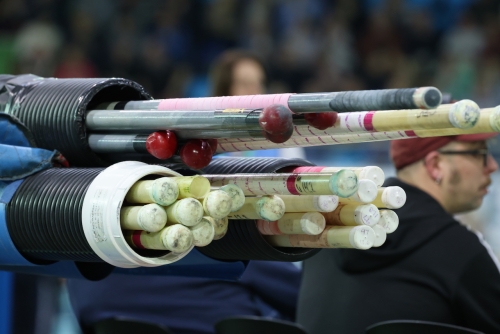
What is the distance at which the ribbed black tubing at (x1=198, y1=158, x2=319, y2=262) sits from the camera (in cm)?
145

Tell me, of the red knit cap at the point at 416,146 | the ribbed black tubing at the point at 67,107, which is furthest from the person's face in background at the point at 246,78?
the ribbed black tubing at the point at 67,107

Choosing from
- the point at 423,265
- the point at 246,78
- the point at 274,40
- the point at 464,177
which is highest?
the point at 274,40

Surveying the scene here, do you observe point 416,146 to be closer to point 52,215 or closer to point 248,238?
point 248,238

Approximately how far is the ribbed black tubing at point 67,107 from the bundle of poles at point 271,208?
0.24 meters

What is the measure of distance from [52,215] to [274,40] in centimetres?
562

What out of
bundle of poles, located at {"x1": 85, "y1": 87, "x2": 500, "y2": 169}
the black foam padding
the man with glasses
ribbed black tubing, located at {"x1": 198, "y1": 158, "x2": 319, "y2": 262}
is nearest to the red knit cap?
the man with glasses

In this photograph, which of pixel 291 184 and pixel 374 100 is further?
pixel 291 184

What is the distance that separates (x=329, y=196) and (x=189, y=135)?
10.3 inches

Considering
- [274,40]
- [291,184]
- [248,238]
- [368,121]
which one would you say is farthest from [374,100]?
[274,40]

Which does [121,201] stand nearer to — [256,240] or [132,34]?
[256,240]

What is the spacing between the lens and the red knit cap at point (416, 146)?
237cm

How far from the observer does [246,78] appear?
3662 mm

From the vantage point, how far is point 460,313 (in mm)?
2076

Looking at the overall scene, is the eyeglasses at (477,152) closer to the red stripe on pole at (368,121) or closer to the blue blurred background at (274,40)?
the red stripe on pole at (368,121)
